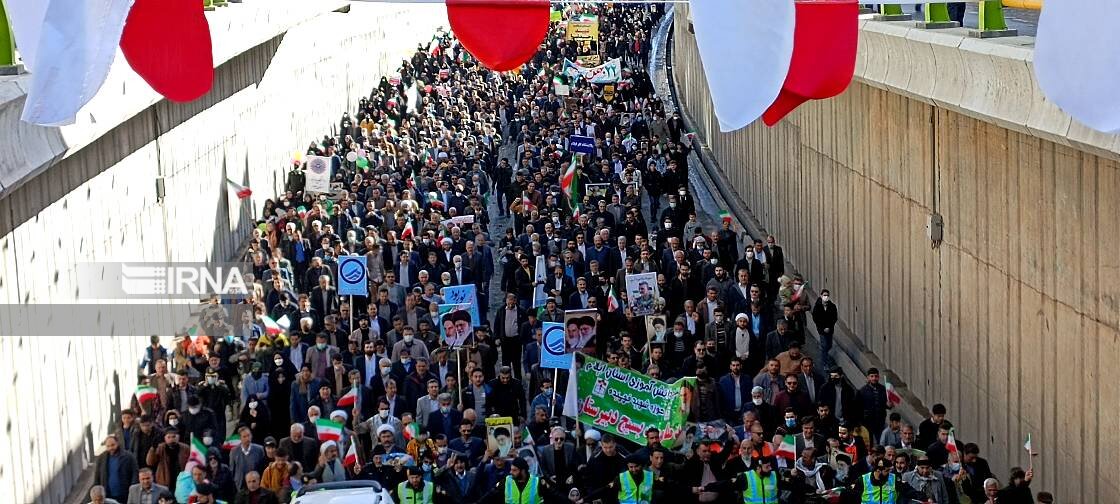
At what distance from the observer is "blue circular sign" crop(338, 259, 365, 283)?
69.9ft

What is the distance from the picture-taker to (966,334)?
1830 centimetres

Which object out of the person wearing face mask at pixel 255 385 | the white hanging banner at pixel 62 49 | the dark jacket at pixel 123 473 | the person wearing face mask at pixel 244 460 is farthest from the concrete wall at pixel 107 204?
the white hanging banner at pixel 62 49

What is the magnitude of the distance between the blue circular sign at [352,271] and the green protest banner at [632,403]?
4933 millimetres

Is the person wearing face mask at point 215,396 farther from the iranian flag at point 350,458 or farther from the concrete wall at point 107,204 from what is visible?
the iranian flag at point 350,458

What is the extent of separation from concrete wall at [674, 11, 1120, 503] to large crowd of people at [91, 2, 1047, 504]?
78 centimetres

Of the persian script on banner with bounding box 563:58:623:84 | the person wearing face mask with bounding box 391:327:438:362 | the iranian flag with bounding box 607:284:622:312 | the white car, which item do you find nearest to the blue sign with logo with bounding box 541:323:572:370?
the person wearing face mask with bounding box 391:327:438:362

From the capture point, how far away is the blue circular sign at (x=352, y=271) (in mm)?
21312

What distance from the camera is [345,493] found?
1465cm

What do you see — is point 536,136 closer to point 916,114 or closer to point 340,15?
point 340,15

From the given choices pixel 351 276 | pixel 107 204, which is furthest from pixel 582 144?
pixel 107 204

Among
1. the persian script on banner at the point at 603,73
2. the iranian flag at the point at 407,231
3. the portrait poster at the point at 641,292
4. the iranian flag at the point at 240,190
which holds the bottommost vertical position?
the portrait poster at the point at 641,292

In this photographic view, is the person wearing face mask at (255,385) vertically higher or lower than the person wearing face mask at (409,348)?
lower

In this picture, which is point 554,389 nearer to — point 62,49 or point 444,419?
point 444,419

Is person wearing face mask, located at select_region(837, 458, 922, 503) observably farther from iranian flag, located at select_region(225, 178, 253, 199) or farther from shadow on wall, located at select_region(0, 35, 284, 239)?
iranian flag, located at select_region(225, 178, 253, 199)
